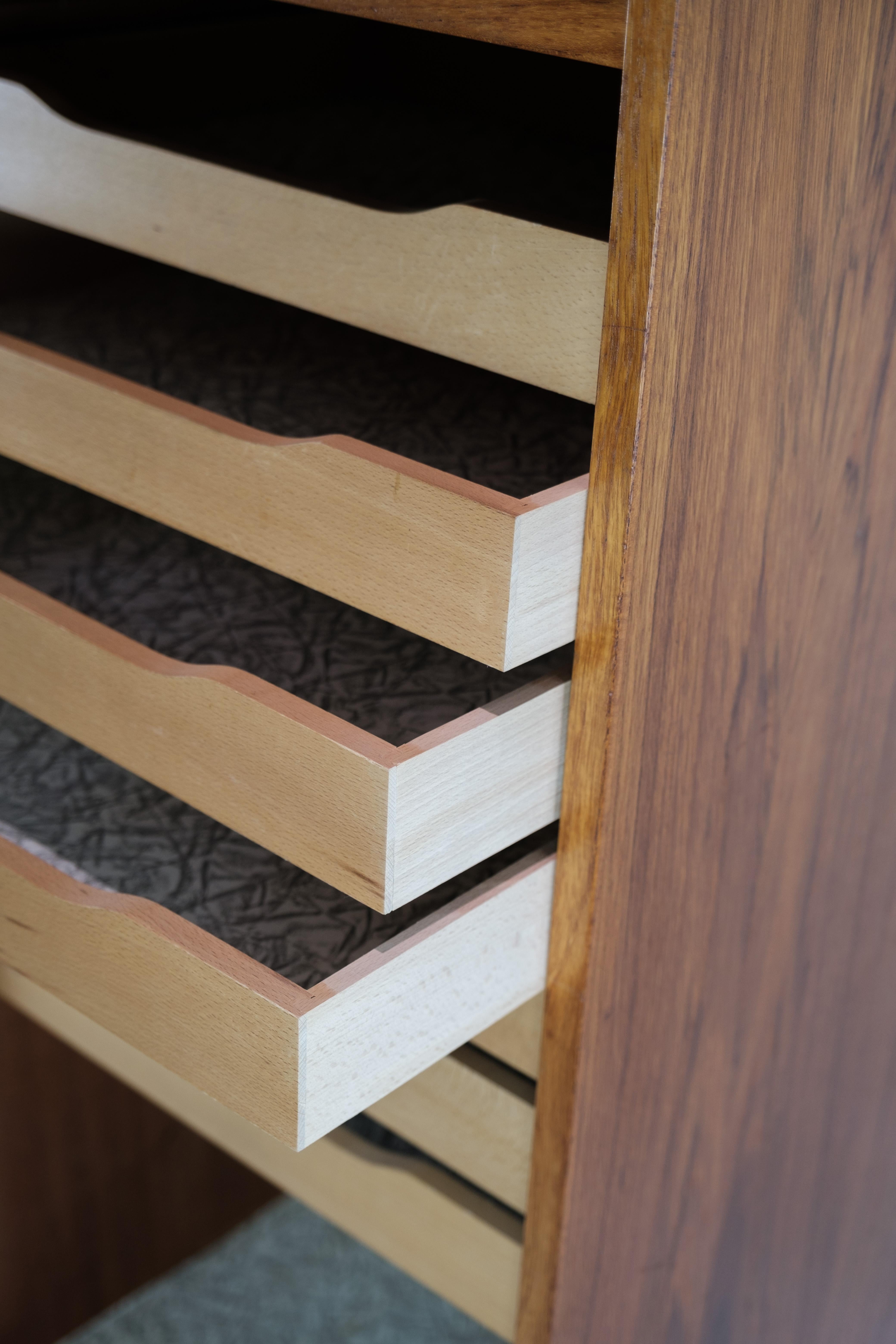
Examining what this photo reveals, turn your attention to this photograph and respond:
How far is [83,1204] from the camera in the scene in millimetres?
1103

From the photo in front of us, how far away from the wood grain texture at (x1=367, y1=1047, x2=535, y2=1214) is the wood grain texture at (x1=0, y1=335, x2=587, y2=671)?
0.24 metres

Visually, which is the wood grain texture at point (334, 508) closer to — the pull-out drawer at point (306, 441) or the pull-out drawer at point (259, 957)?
the pull-out drawer at point (306, 441)

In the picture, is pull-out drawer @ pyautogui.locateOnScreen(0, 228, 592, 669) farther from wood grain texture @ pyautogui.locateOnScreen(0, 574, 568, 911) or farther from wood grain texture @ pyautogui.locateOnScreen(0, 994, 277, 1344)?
wood grain texture @ pyautogui.locateOnScreen(0, 994, 277, 1344)

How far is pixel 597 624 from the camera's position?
0.49 meters

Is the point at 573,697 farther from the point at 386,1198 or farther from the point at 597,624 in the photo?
the point at 386,1198

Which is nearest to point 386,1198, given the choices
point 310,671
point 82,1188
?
point 310,671

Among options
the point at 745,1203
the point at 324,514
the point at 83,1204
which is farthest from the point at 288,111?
the point at 83,1204

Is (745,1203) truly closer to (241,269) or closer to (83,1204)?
(241,269)

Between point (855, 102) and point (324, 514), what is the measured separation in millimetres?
224

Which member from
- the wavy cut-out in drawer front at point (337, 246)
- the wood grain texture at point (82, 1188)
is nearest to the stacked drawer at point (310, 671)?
the wavy cut-out in drawer front at point (337, 246)

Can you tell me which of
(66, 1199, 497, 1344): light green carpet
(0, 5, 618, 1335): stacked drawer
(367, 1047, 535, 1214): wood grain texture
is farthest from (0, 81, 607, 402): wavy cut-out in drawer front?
(66, 1199, 497, 1344): light green carpet

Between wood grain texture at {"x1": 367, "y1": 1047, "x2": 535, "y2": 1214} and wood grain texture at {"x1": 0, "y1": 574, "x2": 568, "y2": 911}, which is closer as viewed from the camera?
wood grain texture at {"x1": 0, "y1": 574, "x2": 568, "y2": 911}

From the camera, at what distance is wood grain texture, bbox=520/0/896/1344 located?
1.46 ft

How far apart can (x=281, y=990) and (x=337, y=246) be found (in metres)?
0.27
